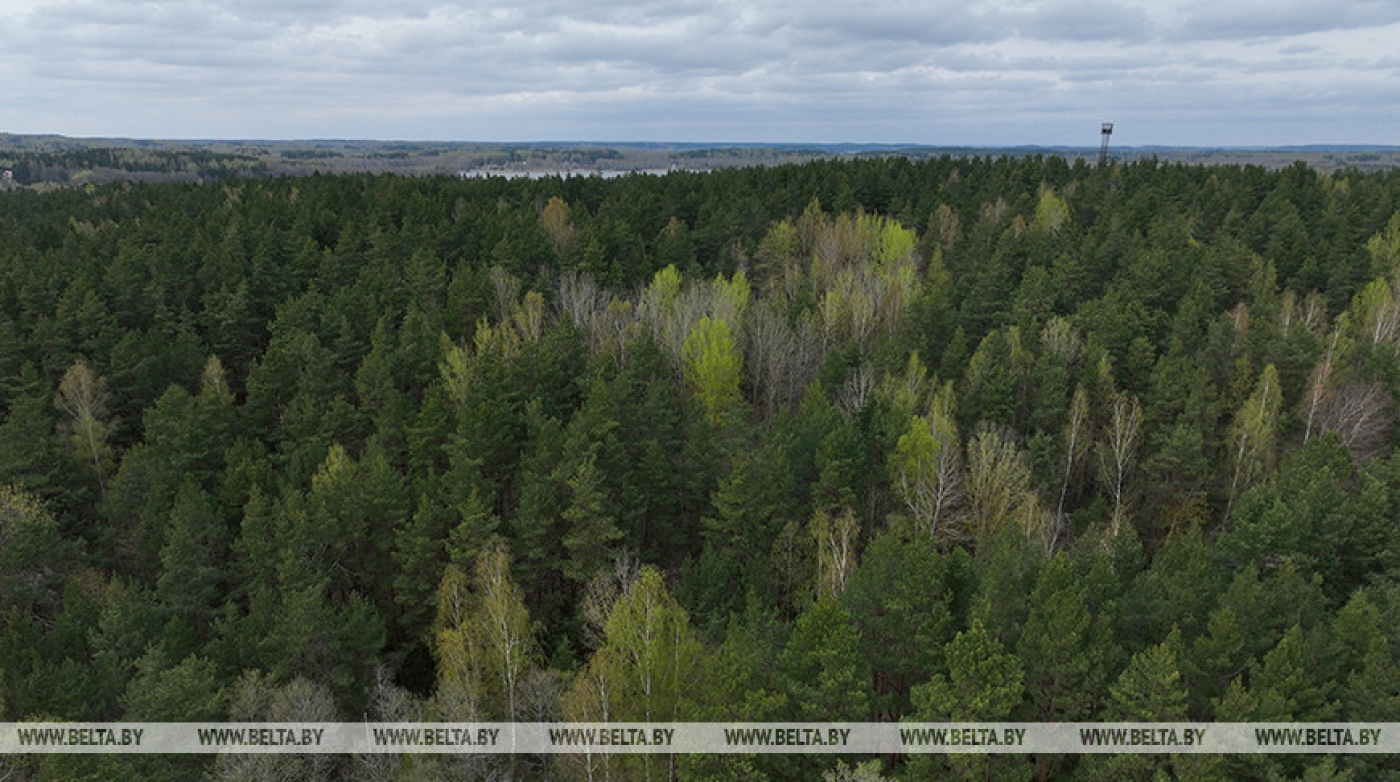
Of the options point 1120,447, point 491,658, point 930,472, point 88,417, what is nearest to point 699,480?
point 930,472

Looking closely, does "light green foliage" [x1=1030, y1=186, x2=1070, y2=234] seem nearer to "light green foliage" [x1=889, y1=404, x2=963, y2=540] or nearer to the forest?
the forest

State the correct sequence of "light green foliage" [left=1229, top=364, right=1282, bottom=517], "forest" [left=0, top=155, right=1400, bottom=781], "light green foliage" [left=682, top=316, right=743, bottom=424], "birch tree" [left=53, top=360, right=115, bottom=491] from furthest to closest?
"light green foliage" [left=682, top=316, right=743, bottom=424] → "birch tree" [left=53, top=360, right=115, bottom=491] → "light green foliage" [left=1229, top=364, right=1282, bottom=517] → "forest" [left=0, top=155, right=1400, bottom=781]

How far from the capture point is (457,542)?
112 feet

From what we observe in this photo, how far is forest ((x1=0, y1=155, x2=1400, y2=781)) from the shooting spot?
77.5ft

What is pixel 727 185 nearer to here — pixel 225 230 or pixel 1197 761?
pixel 225 230

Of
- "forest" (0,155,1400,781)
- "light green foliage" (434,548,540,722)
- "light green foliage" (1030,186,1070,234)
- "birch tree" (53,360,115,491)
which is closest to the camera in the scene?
"forest" (0,155,1400,781)

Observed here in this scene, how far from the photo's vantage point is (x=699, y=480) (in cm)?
4069

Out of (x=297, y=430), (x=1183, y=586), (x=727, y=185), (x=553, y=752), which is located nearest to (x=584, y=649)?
(x=553, y=752)

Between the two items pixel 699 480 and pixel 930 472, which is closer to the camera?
pixel 930 472

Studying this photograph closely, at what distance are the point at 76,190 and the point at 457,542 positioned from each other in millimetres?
100572

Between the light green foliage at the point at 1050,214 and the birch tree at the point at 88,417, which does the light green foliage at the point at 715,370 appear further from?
the light green foliage at the point at 1050,214

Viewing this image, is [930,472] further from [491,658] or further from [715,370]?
[491,658]

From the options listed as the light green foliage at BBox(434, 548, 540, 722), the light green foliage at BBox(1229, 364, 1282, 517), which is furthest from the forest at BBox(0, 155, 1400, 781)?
the light green foliage at BBox(1229, 364, 1282, 517)

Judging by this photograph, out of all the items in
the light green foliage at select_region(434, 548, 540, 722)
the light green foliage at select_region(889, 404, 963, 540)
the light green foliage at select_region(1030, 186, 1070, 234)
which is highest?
the light green foliage at select_region(1030, 186, 1070, 234)
